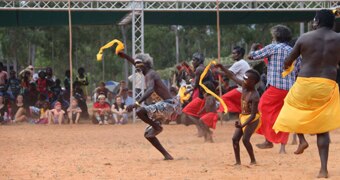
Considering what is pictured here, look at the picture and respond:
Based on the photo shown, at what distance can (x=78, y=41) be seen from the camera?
35.8m

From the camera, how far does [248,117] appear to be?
377 inches

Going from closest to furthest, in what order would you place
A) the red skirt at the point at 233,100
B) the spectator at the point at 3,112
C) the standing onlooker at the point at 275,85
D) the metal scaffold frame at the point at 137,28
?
1. the standing onlooker at the point at 275,85
2. the red skirt at the point at 233,100
3. the metal scaffold frame at the point at 137,28
4. the spectator at the point at 3,112

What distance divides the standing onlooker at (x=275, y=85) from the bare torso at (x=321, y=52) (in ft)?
7.20

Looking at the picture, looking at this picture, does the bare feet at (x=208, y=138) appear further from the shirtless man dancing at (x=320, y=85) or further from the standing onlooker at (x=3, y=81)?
the standing onlooker at (x=3, y=81)

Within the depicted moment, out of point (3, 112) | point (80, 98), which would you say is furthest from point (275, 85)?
point (80, 98)

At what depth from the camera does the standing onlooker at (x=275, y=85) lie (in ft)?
33.7

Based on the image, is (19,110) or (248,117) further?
(19,110)

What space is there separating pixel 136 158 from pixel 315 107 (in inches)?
139

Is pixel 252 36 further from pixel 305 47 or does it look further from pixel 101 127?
pixel 305 47

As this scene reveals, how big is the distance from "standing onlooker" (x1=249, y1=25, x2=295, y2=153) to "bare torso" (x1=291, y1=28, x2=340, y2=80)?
2.20 meters

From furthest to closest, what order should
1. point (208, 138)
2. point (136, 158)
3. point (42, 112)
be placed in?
point (42, 112), point (208, 138), point (136, 158)

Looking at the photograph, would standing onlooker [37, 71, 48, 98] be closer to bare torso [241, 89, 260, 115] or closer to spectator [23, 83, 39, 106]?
spectator [23, 83, 39, 106]

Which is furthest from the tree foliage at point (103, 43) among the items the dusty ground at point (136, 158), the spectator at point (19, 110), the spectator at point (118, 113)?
the dusty ground at point (136, 158)

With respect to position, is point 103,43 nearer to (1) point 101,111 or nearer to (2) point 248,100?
(1) point 101,111
